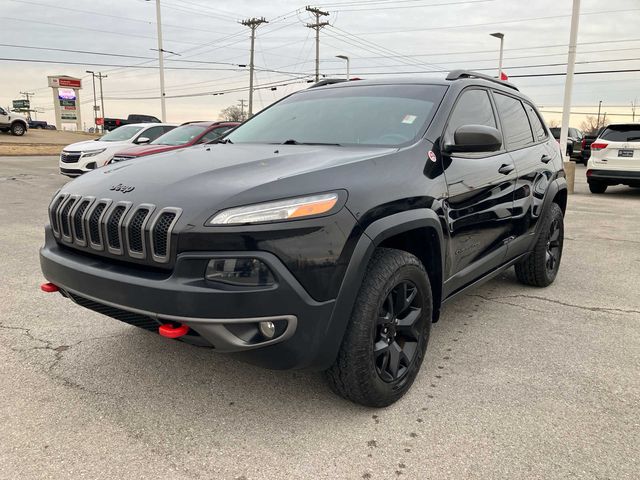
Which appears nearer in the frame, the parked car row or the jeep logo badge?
the jeep logo badge

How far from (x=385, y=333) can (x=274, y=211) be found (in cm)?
93

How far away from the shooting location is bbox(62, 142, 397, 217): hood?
2207mm

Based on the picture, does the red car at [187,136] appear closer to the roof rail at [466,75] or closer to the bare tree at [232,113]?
the roof rail at [466,75]

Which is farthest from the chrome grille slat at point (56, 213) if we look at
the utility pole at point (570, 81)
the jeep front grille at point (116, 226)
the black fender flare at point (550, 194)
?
the utility pole at point (570, 81)

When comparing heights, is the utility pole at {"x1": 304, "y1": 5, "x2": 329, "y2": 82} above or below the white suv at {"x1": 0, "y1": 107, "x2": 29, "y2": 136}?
above

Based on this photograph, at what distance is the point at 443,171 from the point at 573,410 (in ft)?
4.71

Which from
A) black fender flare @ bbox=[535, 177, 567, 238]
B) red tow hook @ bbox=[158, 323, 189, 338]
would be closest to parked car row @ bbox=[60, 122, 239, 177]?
black fender flare @ bbox=[535, 177, 567, 238]

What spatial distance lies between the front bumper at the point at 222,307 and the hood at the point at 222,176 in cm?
28

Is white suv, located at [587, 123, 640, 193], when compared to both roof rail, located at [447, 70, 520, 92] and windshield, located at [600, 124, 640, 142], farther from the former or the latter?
roof rail, located at [447, 70, 520, 92]

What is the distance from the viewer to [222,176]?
239 centimetres

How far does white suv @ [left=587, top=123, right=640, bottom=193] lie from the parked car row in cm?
833

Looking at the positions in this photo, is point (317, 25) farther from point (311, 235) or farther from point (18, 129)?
point (311, 235)

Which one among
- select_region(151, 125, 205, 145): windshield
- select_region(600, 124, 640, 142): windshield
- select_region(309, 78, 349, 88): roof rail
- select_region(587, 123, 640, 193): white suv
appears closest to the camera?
select_region(309, 78, 349, 88): roof rail

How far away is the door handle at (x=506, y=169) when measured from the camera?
3.62 meters
